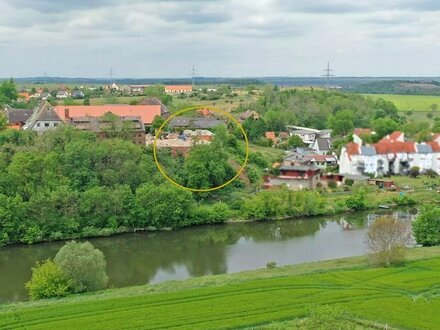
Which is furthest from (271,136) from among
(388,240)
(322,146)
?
(388,240)

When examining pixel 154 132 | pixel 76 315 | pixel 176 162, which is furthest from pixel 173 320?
pixel 154 132

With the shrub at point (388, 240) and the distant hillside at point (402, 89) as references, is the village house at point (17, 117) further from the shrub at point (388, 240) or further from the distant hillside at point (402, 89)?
the distant hillside at point (402, 89)

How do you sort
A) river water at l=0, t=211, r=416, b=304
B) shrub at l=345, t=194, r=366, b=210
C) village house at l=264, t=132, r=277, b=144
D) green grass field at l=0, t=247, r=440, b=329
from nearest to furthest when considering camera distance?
green grass field at l=0, t=247, r=440, b=329, river water at l=0, t=211, r=416, b=304, shrub at l=345, t=194, r=366, b=210, village house at l=264, t=132, r=277, b=144

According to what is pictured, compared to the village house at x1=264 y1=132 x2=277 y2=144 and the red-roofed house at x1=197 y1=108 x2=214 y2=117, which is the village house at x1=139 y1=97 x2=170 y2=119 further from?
the village house at x1=264 y1=132 x2=277 y2=144

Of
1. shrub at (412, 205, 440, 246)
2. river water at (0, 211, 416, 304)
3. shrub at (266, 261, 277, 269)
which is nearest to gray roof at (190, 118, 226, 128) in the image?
river water at (0, 211, 416, 304)

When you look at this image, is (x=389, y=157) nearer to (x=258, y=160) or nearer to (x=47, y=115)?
(x=258, y=160)

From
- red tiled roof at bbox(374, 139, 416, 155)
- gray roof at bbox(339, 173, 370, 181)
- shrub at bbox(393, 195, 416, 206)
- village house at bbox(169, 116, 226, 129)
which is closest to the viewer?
shrub at bbox(393, 195, 416, 206)

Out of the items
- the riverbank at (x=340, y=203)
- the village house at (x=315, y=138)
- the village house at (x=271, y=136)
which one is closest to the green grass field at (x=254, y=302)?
the riverbank at (x=340, y=203)
